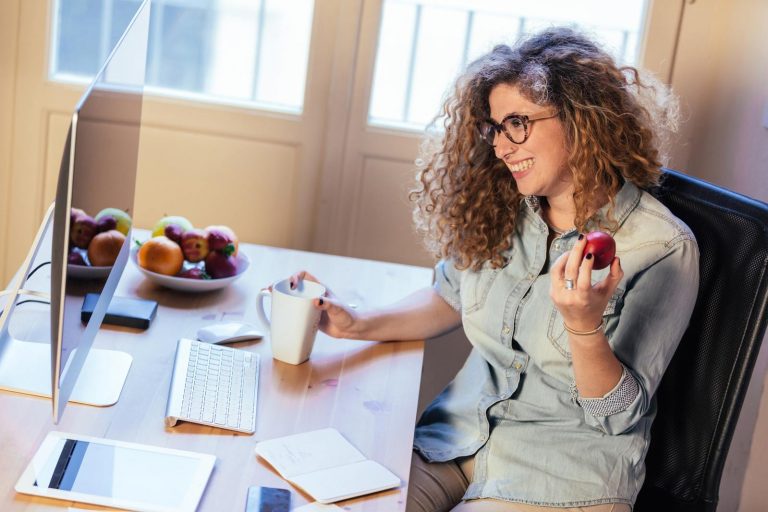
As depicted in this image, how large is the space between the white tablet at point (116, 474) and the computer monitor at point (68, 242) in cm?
8

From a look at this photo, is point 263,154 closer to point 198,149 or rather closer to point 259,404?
point 198,149

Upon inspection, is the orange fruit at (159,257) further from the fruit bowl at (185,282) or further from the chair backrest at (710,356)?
the chair backrest at (710,356)

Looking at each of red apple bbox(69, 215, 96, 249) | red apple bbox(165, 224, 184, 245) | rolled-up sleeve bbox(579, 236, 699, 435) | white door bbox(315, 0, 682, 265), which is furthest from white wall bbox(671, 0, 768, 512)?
red apple bbox(69, 215, 96, 249)

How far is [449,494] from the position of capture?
1573 millimetres

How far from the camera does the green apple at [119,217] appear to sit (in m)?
1.22

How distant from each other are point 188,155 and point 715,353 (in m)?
1.60

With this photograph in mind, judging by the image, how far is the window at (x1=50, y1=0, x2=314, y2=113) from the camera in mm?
2547

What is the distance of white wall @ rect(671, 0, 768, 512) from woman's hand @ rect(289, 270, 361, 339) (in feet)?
2.74

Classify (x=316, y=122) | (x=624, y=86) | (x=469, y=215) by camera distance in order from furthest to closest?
(x=316, y=122) → (x=469, y=215) → (x=624, y=86)

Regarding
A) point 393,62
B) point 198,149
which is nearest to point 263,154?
point 198,149

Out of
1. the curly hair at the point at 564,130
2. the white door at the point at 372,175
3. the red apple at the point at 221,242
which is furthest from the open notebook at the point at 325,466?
the white door at the point at 372,175

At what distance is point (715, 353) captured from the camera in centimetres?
146

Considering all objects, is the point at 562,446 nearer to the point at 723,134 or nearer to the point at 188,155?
the point at 723,134

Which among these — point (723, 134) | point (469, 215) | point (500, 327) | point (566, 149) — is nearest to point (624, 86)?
point (566, 149)
